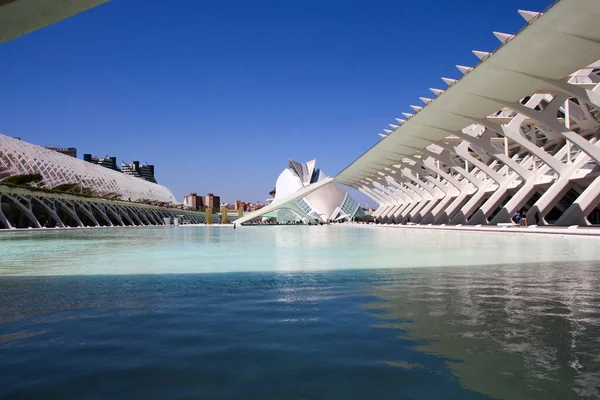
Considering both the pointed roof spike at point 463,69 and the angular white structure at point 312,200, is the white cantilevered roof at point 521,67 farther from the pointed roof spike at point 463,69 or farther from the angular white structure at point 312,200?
the angular white structure at point 312,200

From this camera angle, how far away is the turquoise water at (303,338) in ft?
7.18

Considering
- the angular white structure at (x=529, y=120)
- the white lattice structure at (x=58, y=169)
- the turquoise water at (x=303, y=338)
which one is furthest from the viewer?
the white lattice structure at (x=58, y=169)

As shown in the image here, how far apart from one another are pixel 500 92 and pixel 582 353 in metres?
19.0

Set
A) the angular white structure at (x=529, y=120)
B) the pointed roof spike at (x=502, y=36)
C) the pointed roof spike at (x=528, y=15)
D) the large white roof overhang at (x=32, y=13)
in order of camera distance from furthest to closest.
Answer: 1. the pointed roof spike at (x=502, y=36)
2. the angular white structure at (x=529, y=120)
3. the pointed roof spike at (x=528, y=15)
4. the large white roof overhang at (x=32, y=13)

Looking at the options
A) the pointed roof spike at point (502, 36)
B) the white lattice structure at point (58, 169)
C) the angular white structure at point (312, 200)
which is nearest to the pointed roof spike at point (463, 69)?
the pointed roof spike at point (502, 36)

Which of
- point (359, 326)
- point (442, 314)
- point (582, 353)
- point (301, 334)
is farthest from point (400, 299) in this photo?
point (582, 353)

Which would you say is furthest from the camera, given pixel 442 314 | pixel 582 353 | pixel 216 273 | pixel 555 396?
pixel 216 273

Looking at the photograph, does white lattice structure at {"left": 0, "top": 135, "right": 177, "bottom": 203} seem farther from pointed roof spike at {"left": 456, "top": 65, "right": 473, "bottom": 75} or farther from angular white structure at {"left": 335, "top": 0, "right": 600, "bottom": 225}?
pointed roof spike at {"left": 456, "top": 65, "right": 473, "bottom": 75}

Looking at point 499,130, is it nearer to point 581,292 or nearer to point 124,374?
point 581,292

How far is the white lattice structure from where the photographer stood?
51.7 m

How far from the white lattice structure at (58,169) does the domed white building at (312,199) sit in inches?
988

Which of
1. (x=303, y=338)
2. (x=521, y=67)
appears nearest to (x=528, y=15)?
(x=521, y=67)

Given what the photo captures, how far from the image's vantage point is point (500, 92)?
1978cm

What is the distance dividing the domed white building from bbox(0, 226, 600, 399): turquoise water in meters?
55.8
